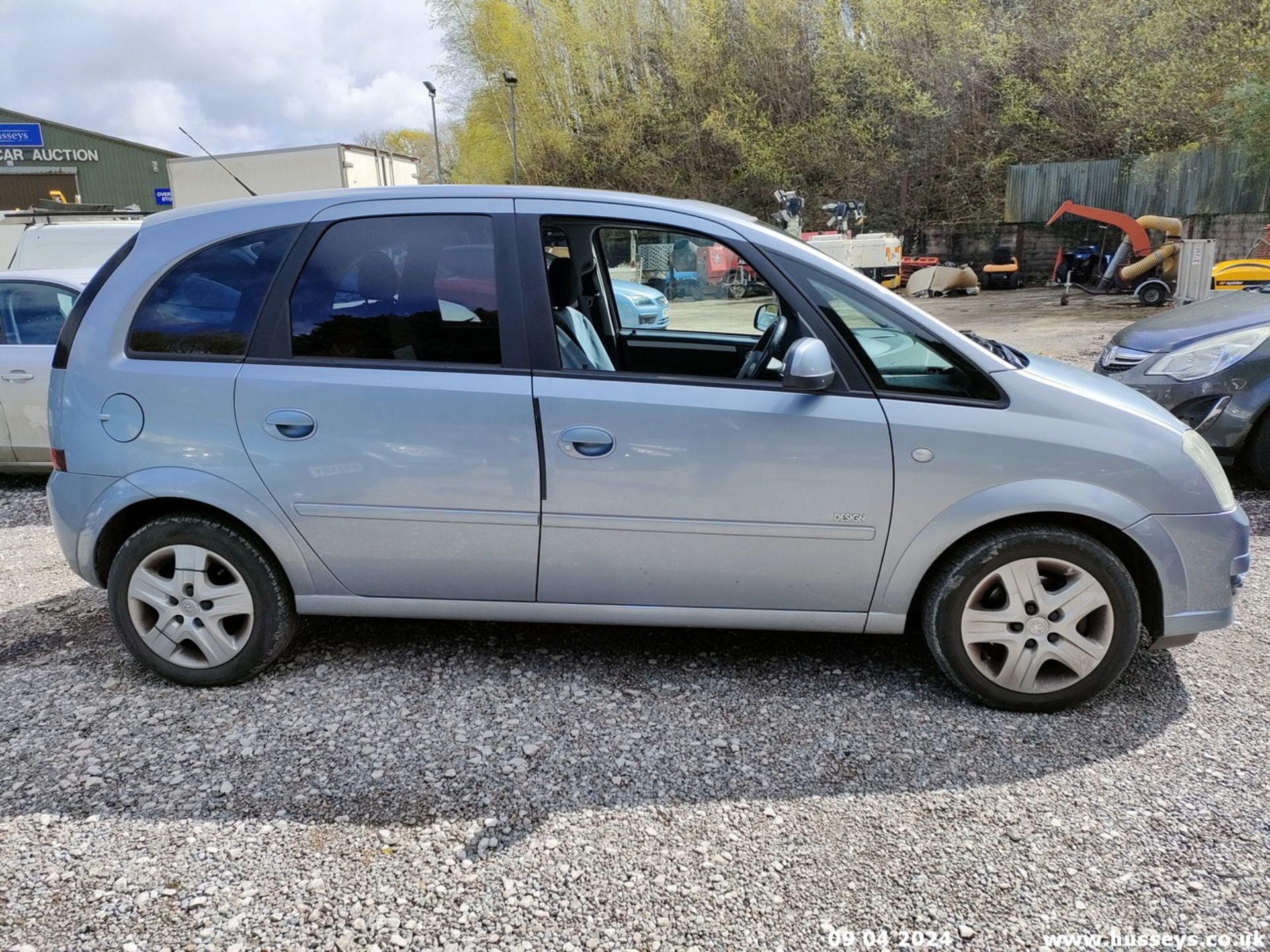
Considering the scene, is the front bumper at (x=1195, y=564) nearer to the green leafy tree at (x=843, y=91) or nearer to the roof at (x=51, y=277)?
the roof at (x=51, y=277)

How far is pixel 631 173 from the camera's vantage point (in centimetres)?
3366

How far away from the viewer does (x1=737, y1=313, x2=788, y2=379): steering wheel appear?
3.20 m

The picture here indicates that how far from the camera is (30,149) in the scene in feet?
124

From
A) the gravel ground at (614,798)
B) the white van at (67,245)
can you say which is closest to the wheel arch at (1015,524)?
the gravel ground at (614,798)

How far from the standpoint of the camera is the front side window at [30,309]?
611 cm

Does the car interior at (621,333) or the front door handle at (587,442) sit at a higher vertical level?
the car interior at (621,333)

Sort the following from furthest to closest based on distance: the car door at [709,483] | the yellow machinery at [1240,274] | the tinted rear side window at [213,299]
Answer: the yellow machinery at [1240,274], the tinted rear side window at [213,299], the car door at [709,483]

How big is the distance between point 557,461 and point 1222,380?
4.58 m

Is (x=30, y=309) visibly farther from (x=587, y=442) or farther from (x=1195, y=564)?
(x=1195, y=564)

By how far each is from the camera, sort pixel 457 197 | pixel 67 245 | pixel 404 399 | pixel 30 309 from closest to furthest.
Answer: pixel 404 399
pixel 457 197
pixel 30 309
pixel 67 245

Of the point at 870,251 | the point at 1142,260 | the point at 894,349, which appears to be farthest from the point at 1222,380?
the point at 870,251

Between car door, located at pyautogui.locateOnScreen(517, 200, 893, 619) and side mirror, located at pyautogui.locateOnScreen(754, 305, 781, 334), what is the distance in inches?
20.2

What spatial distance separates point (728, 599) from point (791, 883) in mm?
1024

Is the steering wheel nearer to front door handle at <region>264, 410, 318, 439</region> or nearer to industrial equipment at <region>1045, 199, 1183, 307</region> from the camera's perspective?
front door handle at <region>264, 410, 318, 439</region>
